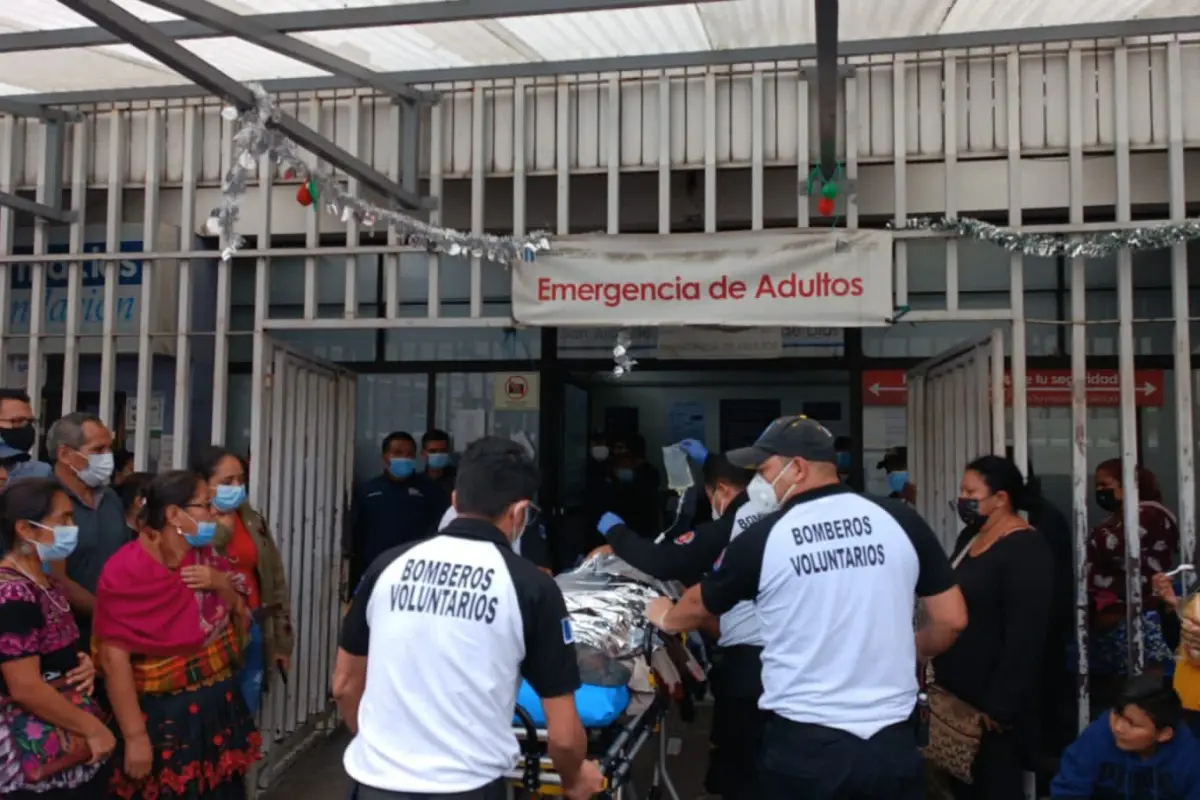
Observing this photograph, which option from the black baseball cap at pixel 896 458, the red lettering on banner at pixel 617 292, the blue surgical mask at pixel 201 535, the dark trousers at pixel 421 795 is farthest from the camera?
the black baseball cap at pixel 896 458

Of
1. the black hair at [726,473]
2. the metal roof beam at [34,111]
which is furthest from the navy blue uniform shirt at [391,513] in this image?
the metal roof beam at [34,111]

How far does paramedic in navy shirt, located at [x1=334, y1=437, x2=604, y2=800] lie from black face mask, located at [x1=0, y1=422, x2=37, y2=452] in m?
2.33

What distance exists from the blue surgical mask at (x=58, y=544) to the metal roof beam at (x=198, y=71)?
1.62 m

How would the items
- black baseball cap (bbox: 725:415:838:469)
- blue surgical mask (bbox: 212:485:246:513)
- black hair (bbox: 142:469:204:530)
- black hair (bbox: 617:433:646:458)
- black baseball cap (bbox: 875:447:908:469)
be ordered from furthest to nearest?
black hair (bbox: 617:433:646:458) → black baseball cap (bbox: 875:447:908:469) → blue surgical mask (bbox: 212:485:246:513) → black hair (bbox: 142:469:204:530) → black baseball cap (bbox: 725:415:838:469)

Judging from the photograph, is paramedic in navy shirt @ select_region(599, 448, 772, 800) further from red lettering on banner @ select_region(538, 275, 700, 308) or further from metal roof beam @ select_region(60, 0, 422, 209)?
metal roof beam @ select_region(60, 0, 422, 209)

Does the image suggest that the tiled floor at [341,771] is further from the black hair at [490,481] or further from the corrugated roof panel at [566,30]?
the corrugated roof panel at [566,30]

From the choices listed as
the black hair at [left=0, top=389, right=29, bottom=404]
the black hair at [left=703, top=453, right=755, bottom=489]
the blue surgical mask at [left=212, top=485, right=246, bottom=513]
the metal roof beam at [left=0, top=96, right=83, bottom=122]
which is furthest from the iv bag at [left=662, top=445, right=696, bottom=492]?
the metal roof beam at [left=0, top=96, right=83, bottom=122]

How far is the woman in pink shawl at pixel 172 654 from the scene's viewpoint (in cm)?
322

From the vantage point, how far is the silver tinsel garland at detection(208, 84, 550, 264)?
3.86m

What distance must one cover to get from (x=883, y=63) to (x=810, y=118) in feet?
1.43

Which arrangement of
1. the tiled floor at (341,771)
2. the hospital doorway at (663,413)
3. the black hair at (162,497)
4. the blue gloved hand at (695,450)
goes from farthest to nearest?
the hospital doorway at (663,413), the tiled floor at (341,771), the blue gloved hand at (695,450), the black hair at (162,497)

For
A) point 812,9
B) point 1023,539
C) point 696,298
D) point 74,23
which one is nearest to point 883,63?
point 812,9

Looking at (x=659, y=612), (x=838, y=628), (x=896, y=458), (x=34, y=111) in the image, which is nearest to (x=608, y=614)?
(x=659, y=612)

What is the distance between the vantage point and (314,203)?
445 centimetres
